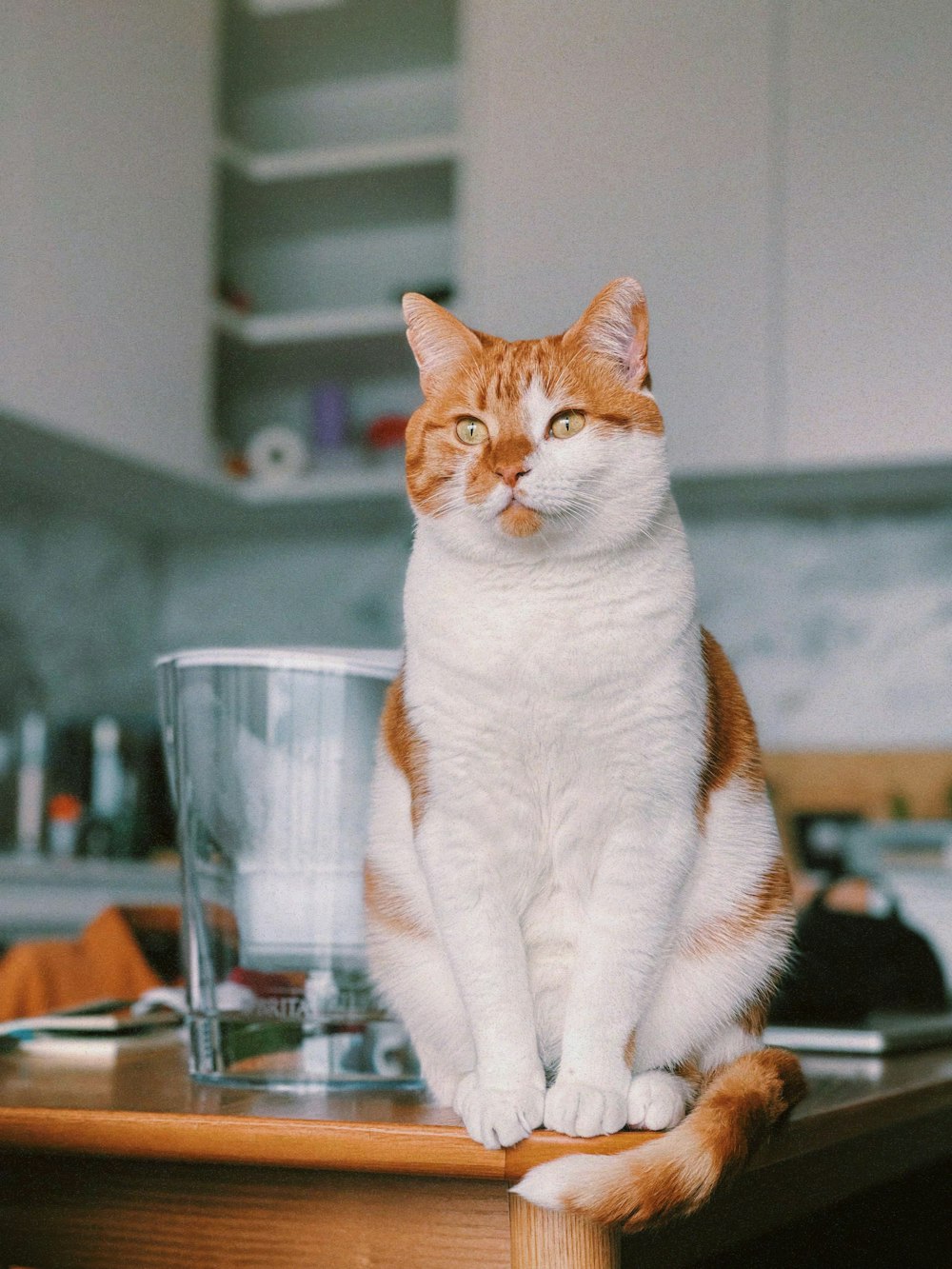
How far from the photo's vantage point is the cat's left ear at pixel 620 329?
1.93 feet

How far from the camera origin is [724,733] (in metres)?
0.58

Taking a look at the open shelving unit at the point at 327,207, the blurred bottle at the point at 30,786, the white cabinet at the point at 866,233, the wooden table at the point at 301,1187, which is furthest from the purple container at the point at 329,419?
the wooden table at the point at 301,1187

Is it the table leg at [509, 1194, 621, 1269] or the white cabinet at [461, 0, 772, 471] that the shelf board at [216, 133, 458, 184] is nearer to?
the white cabinet at [461, 0, 772, 471]

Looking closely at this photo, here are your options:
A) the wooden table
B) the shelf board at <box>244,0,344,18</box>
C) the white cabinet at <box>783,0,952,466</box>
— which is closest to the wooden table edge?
the wooden table

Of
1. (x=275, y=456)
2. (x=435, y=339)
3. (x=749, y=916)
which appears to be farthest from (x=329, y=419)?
(x=749, y=916)

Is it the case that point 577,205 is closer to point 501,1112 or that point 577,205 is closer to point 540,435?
point 540,435

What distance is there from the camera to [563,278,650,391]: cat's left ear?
588mm

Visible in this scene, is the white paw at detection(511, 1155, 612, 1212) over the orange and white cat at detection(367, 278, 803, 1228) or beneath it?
beneath

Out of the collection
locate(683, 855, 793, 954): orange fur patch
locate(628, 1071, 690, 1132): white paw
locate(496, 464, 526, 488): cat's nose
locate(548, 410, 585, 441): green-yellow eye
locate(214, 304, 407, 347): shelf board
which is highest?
locate(214, 304, 407, 347): shelf board

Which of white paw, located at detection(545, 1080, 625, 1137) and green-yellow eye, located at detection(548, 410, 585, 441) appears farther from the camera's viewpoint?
green-yellow eye, located at detection(548, 410, 585, 441)

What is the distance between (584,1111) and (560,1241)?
0.06 m

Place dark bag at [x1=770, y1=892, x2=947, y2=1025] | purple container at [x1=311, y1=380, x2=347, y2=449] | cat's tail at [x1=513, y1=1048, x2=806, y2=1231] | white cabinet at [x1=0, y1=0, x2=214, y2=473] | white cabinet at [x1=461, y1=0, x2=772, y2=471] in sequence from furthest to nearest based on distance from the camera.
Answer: purple container at [x1=311, y1=380, x2=347, y2=449], white cabinet at [x1=461, y1=0, x2=772, y2=471], white cabinet at [x1=0, y1=0, x2=214, y2=473], dark bag at [x1=770, y1=892, x2=947, y2=1025], cat's tail at [x1=513, y1=1048, x2=806, y2=1231]

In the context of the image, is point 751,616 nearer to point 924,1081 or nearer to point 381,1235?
point 924,1081

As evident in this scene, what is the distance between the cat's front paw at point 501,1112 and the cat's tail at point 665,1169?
0.03 metres
